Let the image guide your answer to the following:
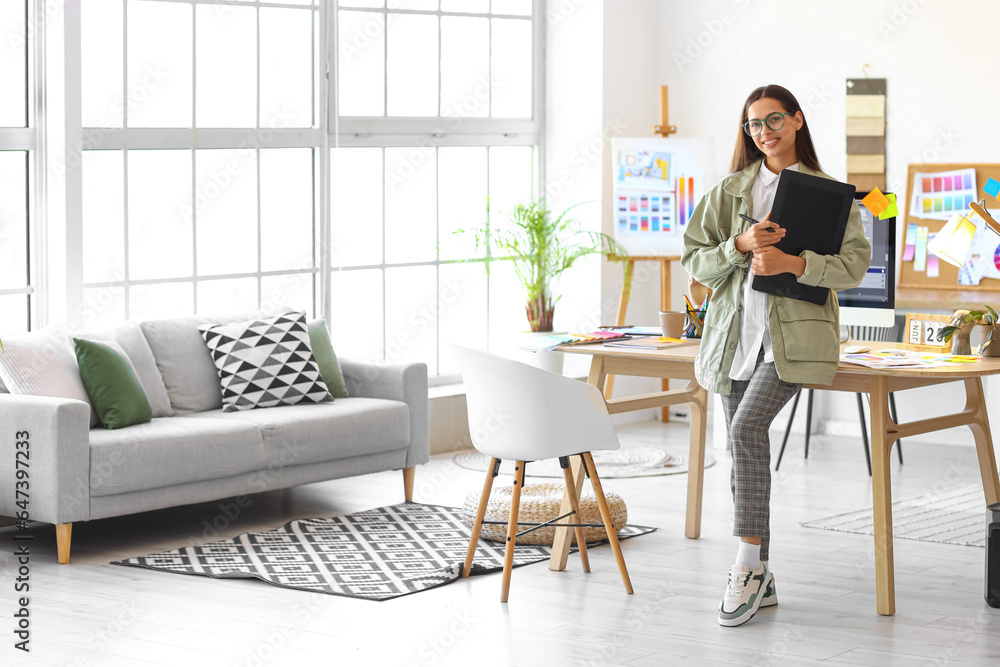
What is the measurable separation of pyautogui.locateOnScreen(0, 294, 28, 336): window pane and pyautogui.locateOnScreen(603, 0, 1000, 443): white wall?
3363mm

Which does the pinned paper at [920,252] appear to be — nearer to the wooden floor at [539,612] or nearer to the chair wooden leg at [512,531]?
the wooden floor at [539,612]

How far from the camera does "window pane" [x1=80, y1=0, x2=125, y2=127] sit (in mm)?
5973

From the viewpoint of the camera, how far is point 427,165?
750cm

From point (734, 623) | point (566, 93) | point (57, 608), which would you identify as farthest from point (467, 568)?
point (566, 93)

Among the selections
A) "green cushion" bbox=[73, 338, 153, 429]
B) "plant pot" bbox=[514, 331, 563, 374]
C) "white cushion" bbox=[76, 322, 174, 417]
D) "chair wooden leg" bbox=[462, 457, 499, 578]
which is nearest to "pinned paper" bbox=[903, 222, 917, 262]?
"plant pot" bbox=[514, 331, 563, 374]

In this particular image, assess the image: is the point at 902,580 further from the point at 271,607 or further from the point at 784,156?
the point at 271,607

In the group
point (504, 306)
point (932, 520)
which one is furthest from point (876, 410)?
point (504, 306)

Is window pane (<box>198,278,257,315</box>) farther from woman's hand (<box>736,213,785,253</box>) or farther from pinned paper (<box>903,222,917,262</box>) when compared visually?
pinned paper (<box>903,222,917,262</box>)

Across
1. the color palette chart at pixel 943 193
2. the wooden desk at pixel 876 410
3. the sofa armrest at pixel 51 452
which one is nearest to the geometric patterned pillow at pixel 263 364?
the sofa armrest at pixel 51 452

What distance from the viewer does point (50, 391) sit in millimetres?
5078

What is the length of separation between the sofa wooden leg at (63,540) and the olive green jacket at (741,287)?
2.20 metres

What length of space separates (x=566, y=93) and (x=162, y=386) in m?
3.41

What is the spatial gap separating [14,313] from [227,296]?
1.04 m

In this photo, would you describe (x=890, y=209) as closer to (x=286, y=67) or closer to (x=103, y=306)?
(x=286, y=67)
